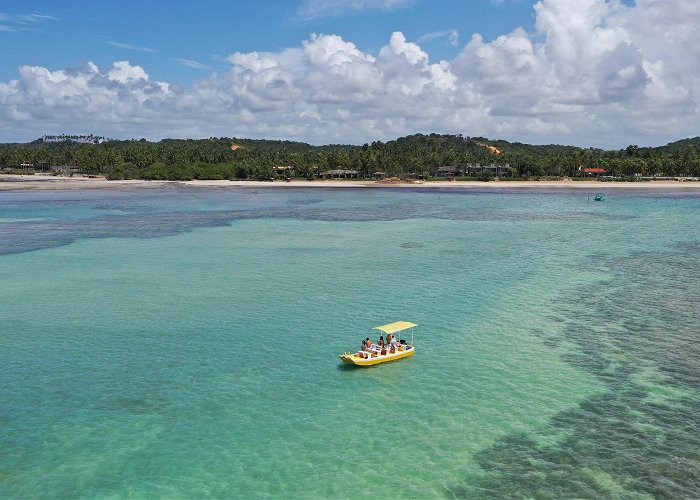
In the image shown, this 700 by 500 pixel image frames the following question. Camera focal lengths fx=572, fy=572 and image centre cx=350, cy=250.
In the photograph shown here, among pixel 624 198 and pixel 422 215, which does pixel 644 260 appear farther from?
pixel 624 198

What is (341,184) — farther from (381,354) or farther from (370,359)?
(370,359)

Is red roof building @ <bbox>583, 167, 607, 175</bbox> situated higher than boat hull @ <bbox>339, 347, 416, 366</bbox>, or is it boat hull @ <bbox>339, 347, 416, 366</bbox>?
red roof building @ <bbox>583, 167, 607, 175</bbox>

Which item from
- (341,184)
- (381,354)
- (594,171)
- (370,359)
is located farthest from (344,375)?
(594,171)

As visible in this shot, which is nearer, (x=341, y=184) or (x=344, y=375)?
(x=344, y=375)

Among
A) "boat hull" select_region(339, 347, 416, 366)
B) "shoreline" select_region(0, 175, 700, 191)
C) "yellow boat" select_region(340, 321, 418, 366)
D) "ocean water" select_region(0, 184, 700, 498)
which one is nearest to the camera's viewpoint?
"ocean water" select_region(0, 184, 700, 498)

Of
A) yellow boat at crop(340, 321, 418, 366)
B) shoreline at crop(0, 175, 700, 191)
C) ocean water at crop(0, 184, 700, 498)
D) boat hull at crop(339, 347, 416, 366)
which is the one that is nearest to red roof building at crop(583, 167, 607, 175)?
shoreline at crop(0, 175, 700, 191)

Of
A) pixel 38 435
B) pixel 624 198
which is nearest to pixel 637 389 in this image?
pixel 38 435

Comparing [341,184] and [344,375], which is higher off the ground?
[341,184]

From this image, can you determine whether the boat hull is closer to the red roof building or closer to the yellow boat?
the yellow boat
